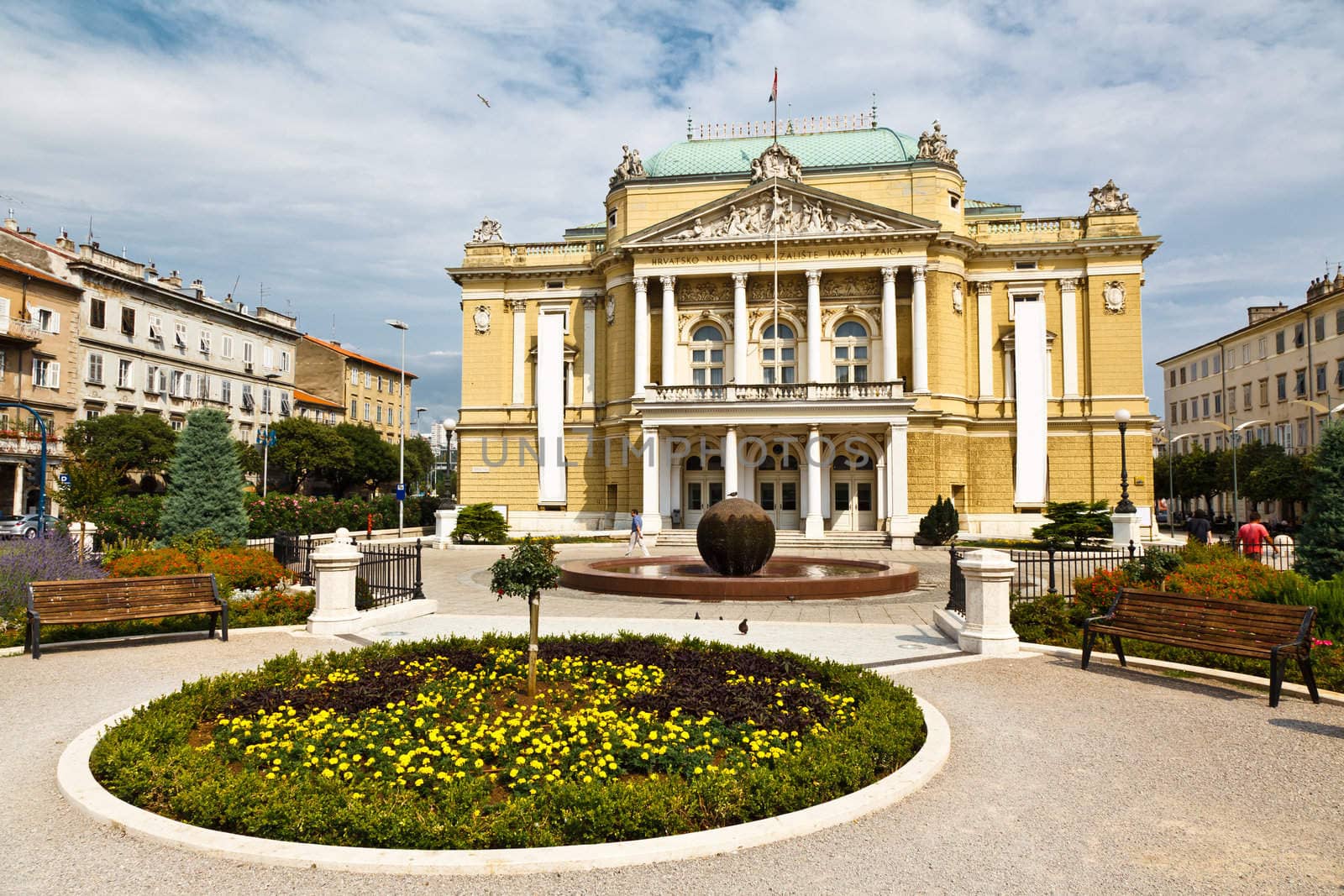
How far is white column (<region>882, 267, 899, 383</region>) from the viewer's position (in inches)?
1702

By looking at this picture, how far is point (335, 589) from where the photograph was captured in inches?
570

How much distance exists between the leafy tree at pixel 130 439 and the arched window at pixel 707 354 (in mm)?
30648

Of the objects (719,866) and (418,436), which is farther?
(418,436)

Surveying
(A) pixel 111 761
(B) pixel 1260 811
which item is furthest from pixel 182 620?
(B) pixel 1260 811

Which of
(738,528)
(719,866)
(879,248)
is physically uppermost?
(879,248)

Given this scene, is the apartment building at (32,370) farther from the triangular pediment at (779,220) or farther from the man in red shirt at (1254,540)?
the man in red shirt at (1254,540)

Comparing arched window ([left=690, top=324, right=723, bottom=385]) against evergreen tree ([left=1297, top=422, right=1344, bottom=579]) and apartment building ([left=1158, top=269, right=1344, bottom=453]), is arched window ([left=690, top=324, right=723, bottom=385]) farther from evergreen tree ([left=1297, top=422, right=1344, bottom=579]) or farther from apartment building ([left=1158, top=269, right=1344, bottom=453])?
evergreen tree ([left=1297, top=422, right=1344, bottom=579])

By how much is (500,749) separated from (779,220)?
132ft

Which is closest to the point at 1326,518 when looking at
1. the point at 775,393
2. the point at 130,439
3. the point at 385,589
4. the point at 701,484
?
the point at 385,589

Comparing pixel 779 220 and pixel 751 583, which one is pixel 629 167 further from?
pixel 751 583

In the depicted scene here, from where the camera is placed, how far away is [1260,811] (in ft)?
20.9

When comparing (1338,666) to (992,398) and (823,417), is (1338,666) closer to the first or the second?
(823,417)

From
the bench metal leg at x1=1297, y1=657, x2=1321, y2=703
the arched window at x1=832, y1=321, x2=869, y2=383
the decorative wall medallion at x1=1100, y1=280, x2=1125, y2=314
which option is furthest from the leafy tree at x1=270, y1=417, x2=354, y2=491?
the bench metal leg at x1=1297, y1=657, x2=1321, y2=703

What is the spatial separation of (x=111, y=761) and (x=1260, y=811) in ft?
27.8
